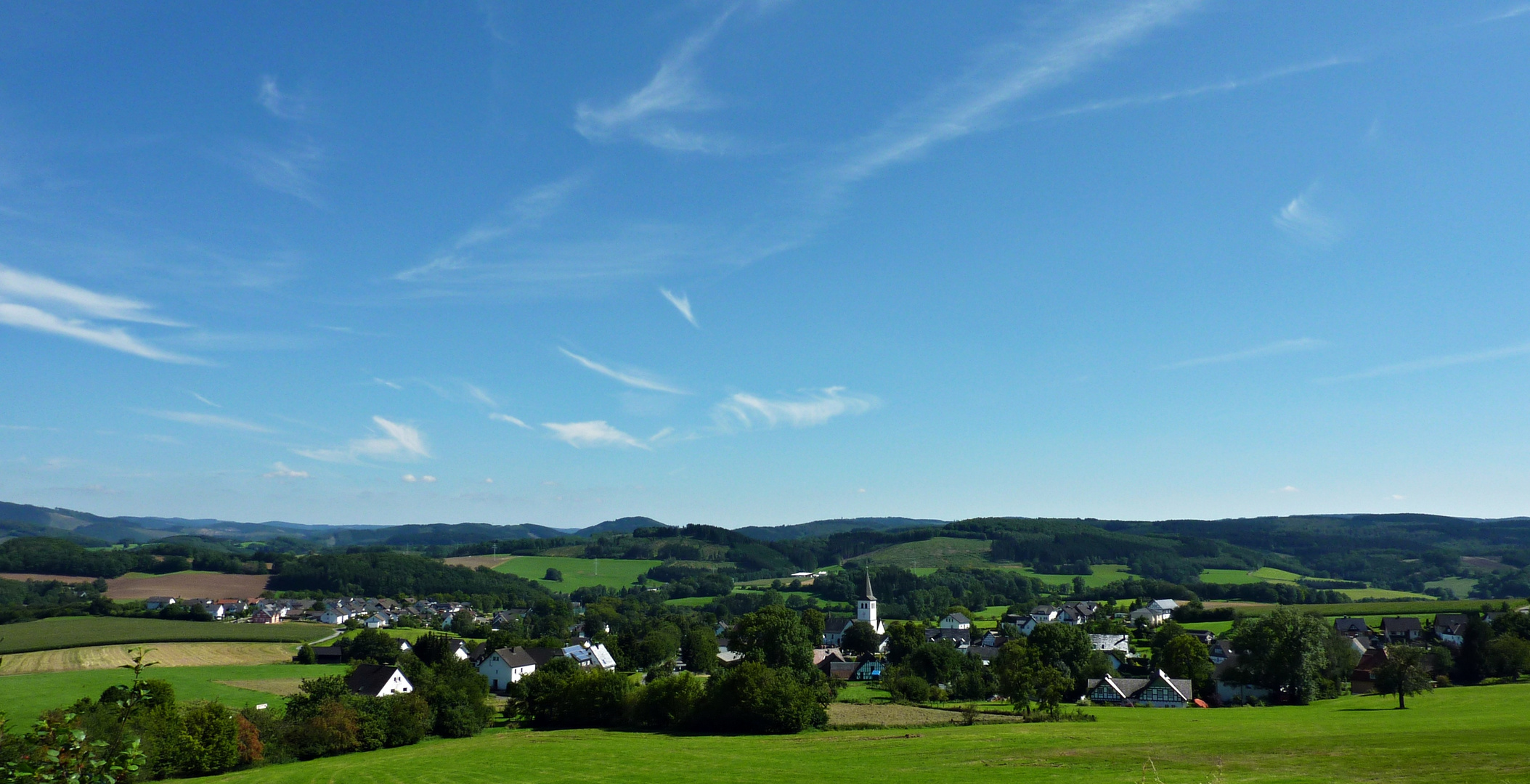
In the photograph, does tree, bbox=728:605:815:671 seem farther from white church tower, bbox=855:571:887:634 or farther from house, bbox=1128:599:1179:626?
house, bbox=1128:599:1179:626

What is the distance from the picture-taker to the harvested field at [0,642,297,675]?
86.0 metres

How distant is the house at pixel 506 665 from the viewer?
9200 centimetres

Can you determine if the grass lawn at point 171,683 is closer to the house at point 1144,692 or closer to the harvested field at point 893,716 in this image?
the harvested field at point 893,716

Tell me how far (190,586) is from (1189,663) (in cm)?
18412

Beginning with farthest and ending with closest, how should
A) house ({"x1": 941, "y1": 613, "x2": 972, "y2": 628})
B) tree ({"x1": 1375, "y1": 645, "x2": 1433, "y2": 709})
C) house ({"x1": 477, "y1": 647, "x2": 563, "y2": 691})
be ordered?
house ({"x1": 941, "y1": 613, "x2": 972, "y2": 628}) < house ({"x1": 477, "y1": 647, "x2": 563, "y2": 691}) < tree ({"x1": 1375, "y1": 645, "x2": 1433, "y2": 709})

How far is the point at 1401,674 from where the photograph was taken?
56906 mm

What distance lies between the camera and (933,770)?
32.8 metres

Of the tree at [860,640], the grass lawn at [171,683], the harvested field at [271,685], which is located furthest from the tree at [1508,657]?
the harvested field at [271,685]

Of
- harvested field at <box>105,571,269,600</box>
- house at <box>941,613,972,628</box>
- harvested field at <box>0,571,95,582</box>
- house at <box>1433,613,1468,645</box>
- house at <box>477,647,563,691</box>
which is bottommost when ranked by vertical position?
house at <box>941,613,972,628</box>

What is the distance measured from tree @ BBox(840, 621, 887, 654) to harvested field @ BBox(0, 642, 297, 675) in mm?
70341

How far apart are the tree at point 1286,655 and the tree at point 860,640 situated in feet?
156

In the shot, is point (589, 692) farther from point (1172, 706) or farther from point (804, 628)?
point (1172, 706)

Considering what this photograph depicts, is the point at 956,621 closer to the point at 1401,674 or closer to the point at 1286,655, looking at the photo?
the point at 1286,655

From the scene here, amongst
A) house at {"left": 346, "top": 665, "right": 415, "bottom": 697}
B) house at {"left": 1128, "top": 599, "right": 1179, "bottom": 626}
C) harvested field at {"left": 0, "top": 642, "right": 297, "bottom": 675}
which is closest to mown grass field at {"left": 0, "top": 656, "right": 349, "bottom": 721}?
harvested field at {"left": 0, "top": 642, "right": 297, "bottom": 675}
